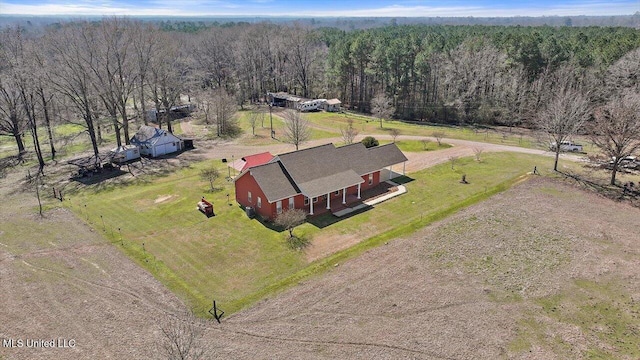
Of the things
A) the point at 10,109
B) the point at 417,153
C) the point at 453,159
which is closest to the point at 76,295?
the point at 10,109

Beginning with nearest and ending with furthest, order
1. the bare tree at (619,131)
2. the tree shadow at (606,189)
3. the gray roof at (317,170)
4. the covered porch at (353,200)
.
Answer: the gray roof at (317,170) → the covered porch at (353,200) → the tree shadow at (606,189) → the bare tree at (619,131)

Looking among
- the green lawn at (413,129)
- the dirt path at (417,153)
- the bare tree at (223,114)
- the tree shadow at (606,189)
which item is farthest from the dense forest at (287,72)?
the tree shadow at (606,189)

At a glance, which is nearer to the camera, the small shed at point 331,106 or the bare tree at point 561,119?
the bare tree at point 561,119

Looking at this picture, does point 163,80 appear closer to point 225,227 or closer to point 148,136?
point 148,136

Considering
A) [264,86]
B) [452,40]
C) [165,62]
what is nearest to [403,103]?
[452,40]

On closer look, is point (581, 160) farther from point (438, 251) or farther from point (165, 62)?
point (165, 62)

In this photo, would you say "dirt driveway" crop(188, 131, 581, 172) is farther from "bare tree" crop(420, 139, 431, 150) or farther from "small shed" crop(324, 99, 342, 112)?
"small shed" crop(324, 99, 342, 112)

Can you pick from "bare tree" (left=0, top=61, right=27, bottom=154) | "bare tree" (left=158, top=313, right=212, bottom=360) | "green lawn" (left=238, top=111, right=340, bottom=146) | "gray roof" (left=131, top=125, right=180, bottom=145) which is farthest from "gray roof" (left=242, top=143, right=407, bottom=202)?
"bare tree" (left=0, top=61, right=27, bottom=154)

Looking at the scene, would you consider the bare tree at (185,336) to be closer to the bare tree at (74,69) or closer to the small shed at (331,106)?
the bare tree at (74,69)
